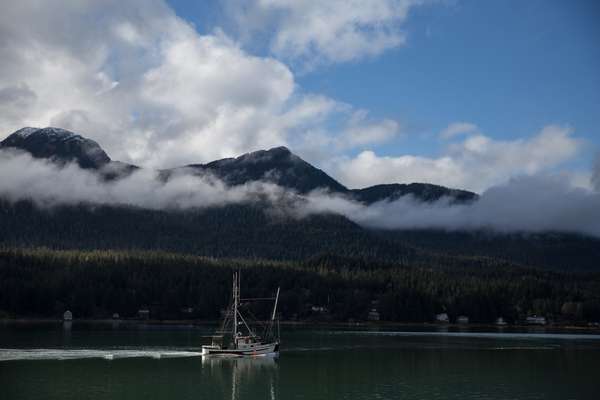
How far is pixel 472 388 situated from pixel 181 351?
45680 mm

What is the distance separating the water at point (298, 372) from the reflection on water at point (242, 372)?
0.38ft

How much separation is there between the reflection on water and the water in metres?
0.12

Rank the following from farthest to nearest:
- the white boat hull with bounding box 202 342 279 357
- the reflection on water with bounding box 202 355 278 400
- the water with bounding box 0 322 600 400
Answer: the white boat hull with bounding box 202 342 279 357, the reflection on water with bounding box 202 355 278 400, the water with bounding box 0 322 600 400

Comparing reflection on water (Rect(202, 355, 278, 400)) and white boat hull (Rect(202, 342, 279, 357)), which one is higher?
white boat hull (Rect(202, 342, 279, 357))

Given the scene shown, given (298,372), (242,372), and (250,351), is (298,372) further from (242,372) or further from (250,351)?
(250,351)

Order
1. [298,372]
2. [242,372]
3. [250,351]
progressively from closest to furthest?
1. [298,372]
2. [242,372]
3. [250,351]

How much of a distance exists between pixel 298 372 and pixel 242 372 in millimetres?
6778

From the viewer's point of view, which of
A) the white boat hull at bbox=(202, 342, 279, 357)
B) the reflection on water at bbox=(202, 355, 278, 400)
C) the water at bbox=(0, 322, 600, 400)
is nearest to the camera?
the water at bbox=(0, 322, 600, 400)

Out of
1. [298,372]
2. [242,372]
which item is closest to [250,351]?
[242,372]

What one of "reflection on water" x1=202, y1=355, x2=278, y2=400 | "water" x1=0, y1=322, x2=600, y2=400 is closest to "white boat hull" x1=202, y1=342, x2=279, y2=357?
"reflection on water" x1=202, y1=355, x2=278, y2=400

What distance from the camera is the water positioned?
63156 mm

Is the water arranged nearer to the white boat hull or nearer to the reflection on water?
the reflection on water

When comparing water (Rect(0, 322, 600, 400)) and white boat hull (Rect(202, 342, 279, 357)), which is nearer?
water (Rect(0, 322, 600, 400))

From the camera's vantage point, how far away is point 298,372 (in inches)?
3088
